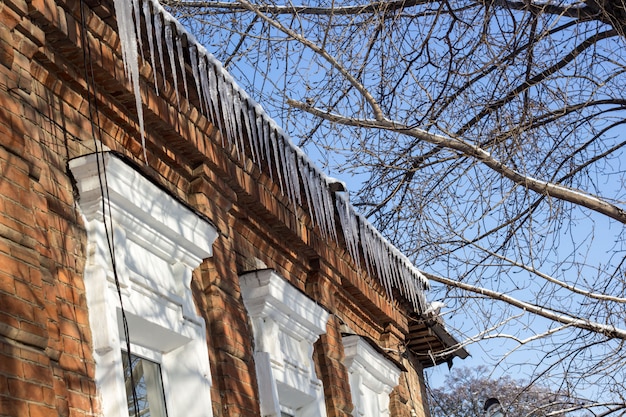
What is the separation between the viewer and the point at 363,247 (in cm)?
853

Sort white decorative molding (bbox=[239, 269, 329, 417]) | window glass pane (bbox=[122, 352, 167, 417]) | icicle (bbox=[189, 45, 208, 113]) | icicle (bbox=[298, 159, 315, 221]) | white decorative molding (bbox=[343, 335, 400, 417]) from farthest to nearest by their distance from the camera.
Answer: white decorative molding (bbox=[343, 335, 400, 417]) → icicle (bbox=[298, 159, 315, 221]) → white decorative molding (bbox=[239, 269, 329, 417]) → icicle (bbox=[189, 45, 208, 113]) → window glass pane (bbox=[122, 352, 167, 417])

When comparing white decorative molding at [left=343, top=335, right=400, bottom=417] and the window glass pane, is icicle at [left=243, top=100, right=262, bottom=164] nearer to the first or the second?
the window glass pane

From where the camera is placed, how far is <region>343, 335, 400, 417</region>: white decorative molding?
8.57 metres

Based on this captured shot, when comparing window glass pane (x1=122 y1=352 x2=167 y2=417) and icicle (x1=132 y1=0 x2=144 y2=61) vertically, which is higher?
icicle (x1=132 y1=0 x2=144 y2=61)

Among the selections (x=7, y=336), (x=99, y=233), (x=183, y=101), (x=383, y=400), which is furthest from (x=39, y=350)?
(x=383, y=400)

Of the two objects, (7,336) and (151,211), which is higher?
(151,211)

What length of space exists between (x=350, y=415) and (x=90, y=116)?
4.02 m

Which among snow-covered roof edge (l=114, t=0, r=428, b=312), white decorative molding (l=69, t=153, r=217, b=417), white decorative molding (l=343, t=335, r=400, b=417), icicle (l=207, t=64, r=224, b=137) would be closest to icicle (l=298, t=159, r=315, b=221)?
snow-covered roof edge (l=114, t=0, r=428, b=312)

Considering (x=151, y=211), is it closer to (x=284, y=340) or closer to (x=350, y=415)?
(x=284, y=340)

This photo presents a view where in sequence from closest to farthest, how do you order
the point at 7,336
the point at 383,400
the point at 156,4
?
the point at 7,336 → the point at 156,4 → the point at 383,400

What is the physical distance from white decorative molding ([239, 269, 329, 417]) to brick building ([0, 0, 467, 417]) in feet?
0.04

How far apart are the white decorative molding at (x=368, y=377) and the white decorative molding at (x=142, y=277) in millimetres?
3061

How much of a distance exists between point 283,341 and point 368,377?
2305 millimetres

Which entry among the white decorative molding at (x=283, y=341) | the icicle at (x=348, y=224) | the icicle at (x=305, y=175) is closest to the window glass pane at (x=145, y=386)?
the white decorative molding at (x=283, y=341)
